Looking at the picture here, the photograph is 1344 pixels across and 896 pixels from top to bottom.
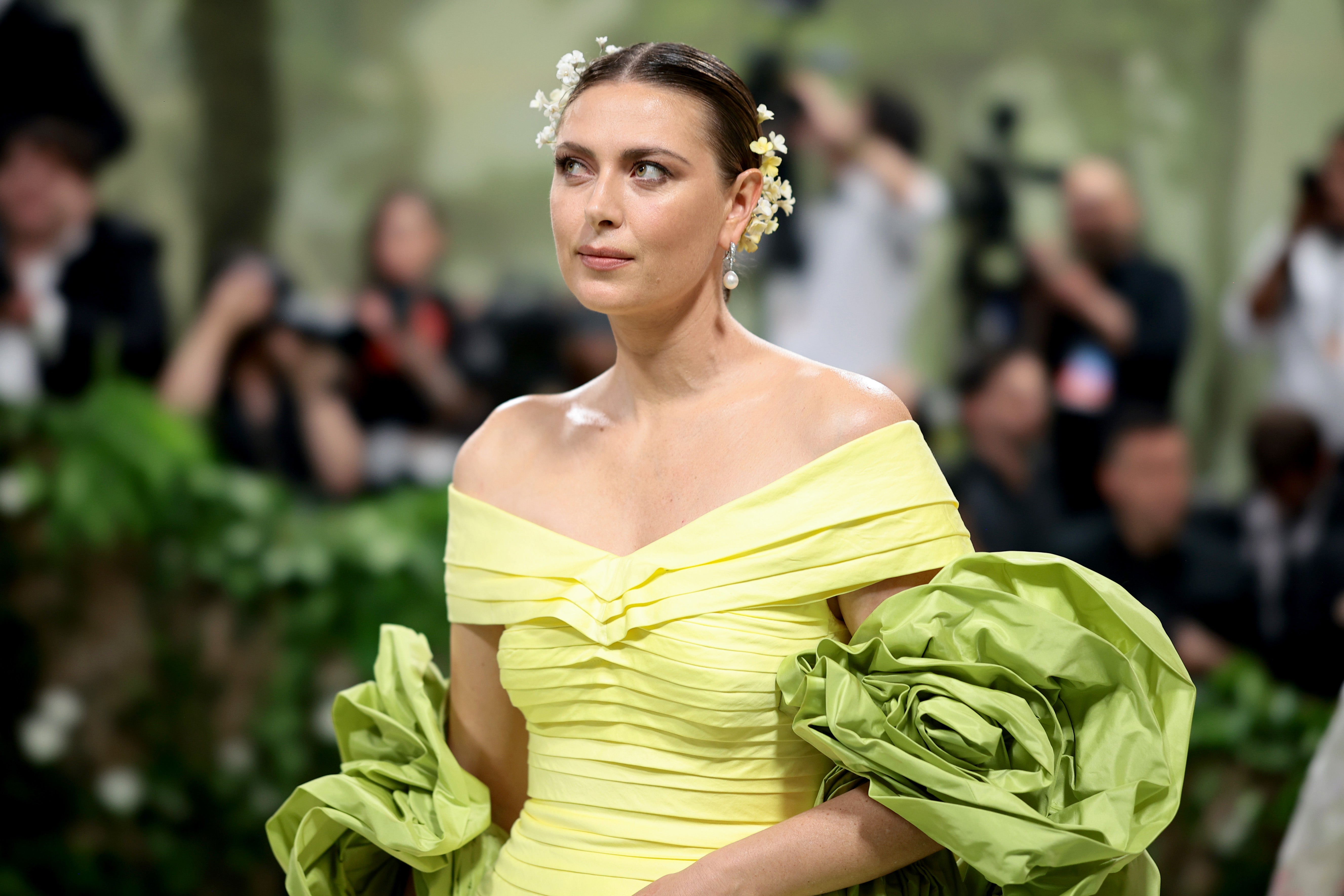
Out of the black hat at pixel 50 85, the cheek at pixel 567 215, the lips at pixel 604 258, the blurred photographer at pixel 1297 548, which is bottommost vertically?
the blurred photographer at pixel 1297 548

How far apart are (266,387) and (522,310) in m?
0.85

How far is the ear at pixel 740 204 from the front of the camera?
1.61 m

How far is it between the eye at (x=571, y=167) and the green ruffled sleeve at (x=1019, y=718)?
640mm

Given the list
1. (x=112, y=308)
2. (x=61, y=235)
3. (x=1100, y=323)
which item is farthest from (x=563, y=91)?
(x=61, y=235)

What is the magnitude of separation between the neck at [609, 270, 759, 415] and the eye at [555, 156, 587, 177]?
18cm

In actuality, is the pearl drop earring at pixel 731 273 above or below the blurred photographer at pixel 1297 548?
above

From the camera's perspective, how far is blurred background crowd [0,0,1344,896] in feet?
12.7

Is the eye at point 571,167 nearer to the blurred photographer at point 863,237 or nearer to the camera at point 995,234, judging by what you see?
the blurred photographer at point 863,237

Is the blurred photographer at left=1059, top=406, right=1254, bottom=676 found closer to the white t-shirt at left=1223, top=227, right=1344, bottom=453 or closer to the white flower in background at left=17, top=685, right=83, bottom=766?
the white t-shirt at left=1223, top=227, right=1344, bottom=453

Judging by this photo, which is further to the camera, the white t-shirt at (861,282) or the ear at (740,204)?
the white t-shirt at (861,282)

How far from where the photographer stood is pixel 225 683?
3914mm

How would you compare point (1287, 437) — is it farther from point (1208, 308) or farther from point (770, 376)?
point (770, 376)

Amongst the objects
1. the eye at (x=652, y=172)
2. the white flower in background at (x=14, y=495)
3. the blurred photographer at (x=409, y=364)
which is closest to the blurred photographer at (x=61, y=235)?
the white flower in background at (x=14, y=495)

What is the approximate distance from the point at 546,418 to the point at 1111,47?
304 cm
